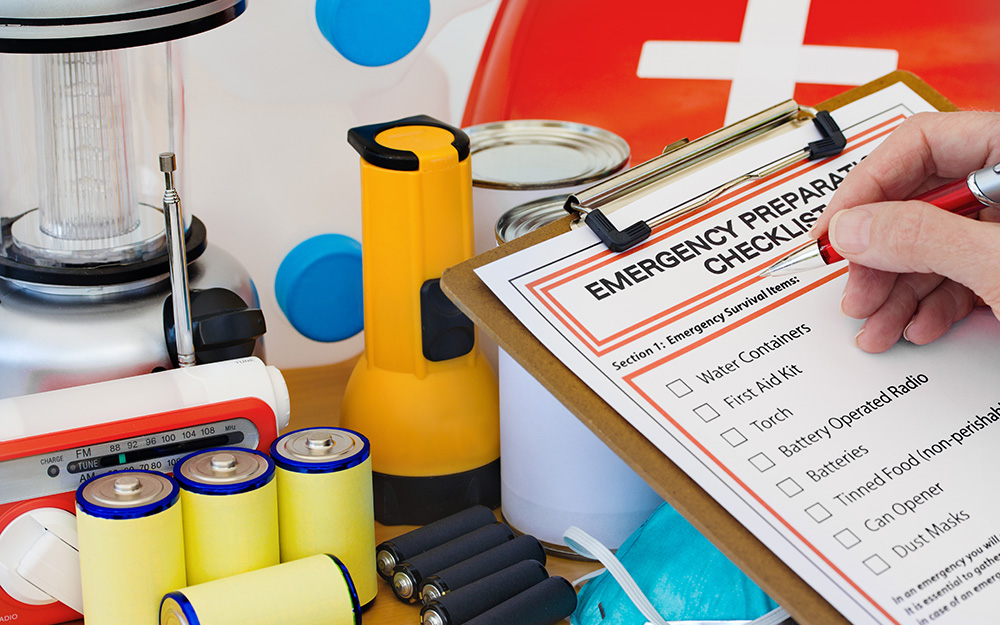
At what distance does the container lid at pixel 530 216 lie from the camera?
697mm

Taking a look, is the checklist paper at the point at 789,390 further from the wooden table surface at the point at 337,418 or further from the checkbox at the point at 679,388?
the wooden table surface at the point at 337,418

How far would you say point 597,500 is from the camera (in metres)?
0.66

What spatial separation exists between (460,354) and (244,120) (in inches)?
12.2

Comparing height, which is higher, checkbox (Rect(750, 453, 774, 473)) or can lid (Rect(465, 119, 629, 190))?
can lid (Rect(465, 119, 629, 190))

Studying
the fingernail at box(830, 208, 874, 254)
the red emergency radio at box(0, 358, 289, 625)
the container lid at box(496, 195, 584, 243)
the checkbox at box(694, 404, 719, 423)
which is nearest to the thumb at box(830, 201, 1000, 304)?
the fingernail at box(830, 208, 874, 254)

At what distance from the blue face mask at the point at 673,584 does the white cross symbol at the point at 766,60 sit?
433 mm

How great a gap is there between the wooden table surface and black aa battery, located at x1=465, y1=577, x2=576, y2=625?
6 centimetres

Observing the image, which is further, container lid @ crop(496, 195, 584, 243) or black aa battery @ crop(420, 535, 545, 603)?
container lid @ crop(496, 195, 584, 243)

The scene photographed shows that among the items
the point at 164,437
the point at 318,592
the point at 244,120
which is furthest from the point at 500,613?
the point at 244,120

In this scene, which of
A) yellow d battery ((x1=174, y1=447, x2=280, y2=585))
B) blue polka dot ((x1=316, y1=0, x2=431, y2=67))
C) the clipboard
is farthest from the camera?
blue polka dot ((x1=316, y1=0, x2=431, y2=67))

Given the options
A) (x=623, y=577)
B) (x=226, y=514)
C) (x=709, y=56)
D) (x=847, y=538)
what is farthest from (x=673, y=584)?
(x=709, y=56)

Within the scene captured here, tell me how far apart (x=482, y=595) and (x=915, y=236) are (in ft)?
0.95

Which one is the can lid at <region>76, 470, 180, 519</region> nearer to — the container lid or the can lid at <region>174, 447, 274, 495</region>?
the can lid at <region>174, 447, 274, 495</region>

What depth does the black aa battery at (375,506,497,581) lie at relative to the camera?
625mm
